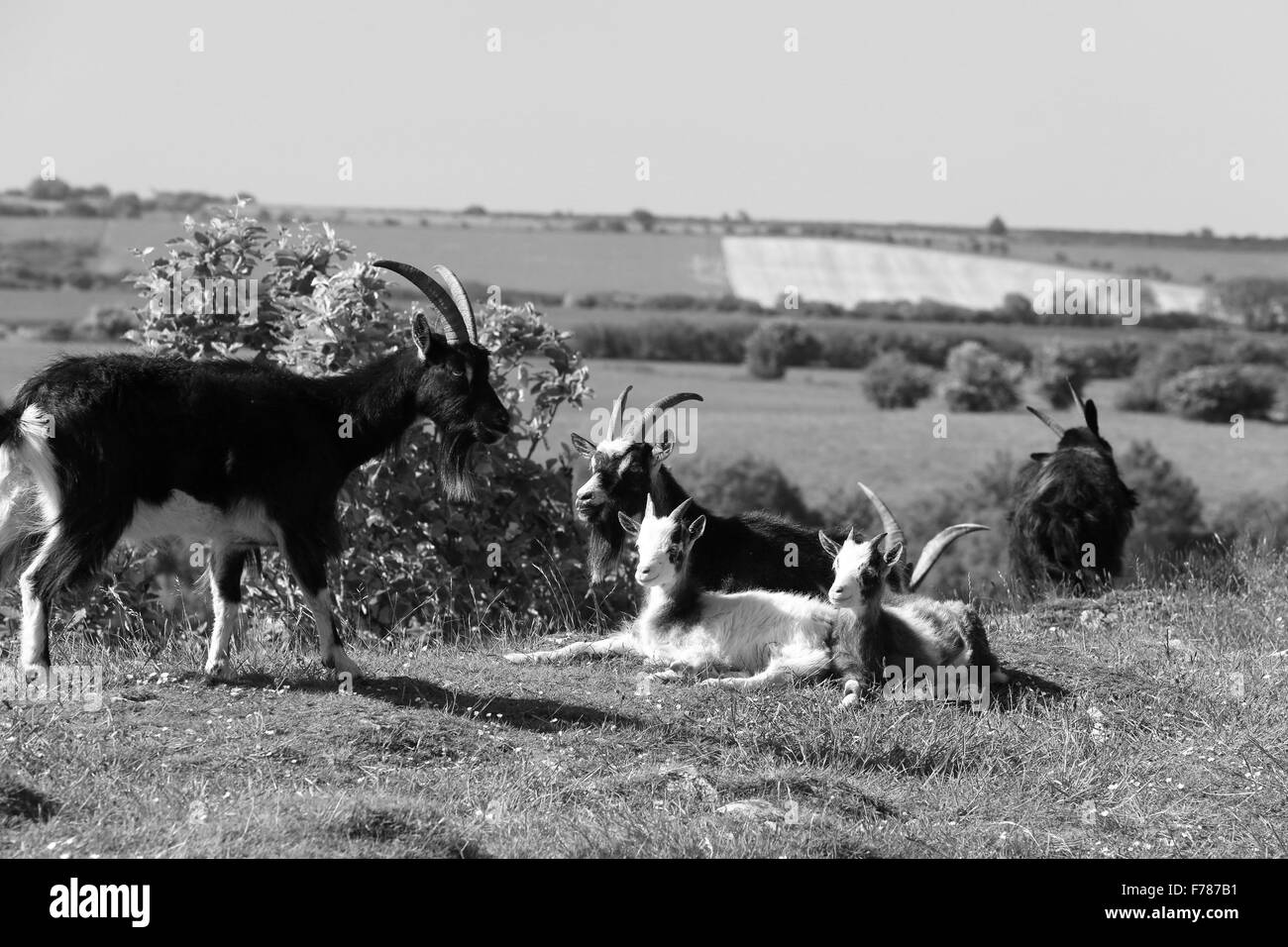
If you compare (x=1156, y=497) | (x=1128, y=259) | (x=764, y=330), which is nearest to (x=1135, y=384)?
(x=1128, y=259)

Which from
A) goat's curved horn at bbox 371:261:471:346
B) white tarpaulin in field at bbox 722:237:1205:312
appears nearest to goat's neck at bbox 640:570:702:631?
goat's curved horn at bbox 371:261:471:346

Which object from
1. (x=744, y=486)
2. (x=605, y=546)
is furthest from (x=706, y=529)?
(x=744, y=486)

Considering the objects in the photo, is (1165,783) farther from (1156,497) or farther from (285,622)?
(1156,497)

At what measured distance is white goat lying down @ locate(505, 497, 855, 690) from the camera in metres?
9.20

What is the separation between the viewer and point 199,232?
468 inches

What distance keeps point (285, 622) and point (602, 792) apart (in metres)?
4.82

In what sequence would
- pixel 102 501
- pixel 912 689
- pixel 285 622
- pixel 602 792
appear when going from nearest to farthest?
pixel 602 792 → pixel 102 501 → pixel 912 689 → pixel 285 622

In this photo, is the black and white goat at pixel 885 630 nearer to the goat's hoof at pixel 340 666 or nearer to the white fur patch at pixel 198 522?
the goat's hoof at pixel 340 666

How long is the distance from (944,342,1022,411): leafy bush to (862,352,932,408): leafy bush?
1214mm

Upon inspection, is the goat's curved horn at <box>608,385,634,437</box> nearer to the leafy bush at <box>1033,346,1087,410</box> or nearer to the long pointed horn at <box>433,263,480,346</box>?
the long pointed horn at <box>433,263,480,346</box>

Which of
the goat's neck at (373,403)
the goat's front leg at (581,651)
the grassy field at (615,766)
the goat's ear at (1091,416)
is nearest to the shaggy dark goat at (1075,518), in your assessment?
the goat's ear at (1091,416)

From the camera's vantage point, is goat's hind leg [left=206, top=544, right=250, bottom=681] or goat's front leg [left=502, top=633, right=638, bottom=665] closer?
goat's hind leg [left=206, top=544, right=250, bottom=681]

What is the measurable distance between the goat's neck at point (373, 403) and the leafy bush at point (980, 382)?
185ft

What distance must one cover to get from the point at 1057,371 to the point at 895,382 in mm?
6788
